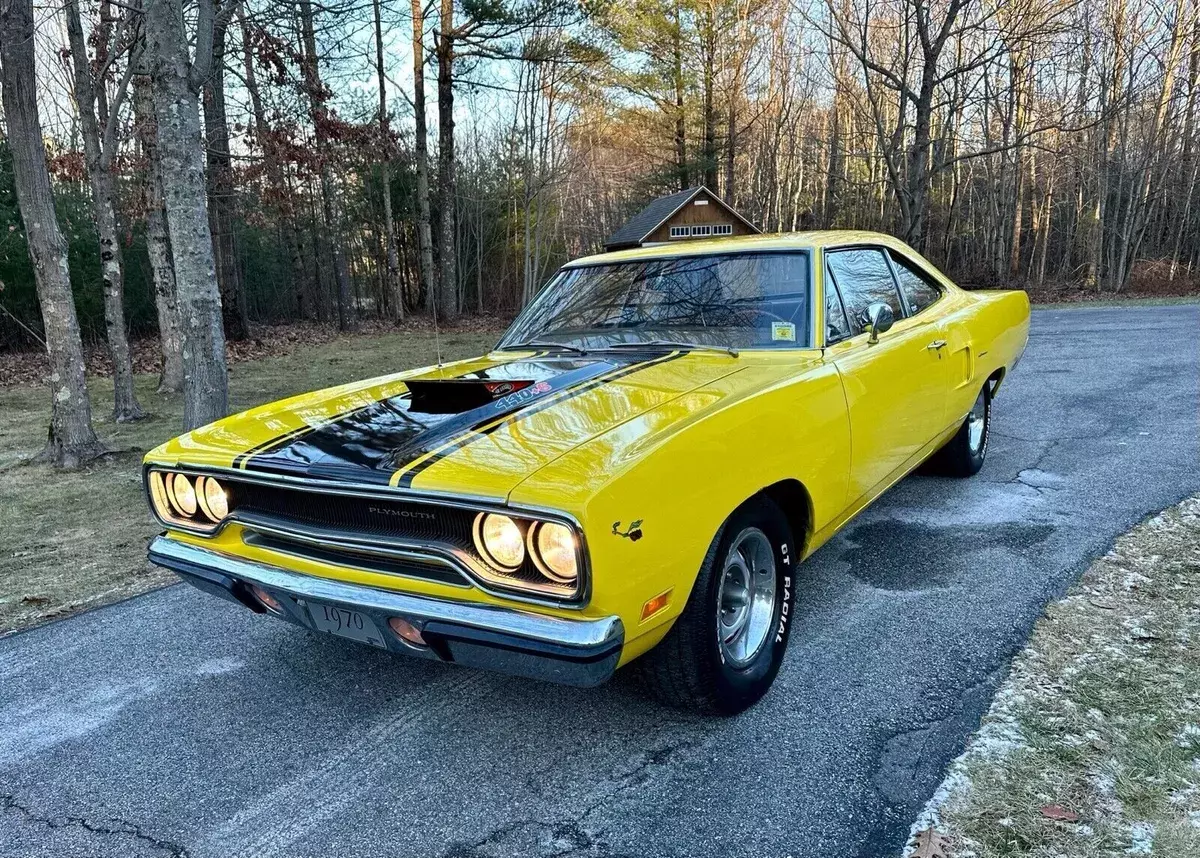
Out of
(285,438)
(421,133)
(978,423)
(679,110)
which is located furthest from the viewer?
(679,110)

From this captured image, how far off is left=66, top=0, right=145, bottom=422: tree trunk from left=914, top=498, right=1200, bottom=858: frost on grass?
8.90m

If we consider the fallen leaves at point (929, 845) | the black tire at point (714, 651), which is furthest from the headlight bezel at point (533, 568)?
the fallen leaves at point (929, 845)

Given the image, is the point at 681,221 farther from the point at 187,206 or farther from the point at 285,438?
the point at 285,438

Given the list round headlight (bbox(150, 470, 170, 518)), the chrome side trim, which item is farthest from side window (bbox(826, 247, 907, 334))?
round headlight (bbox(150, 470, 170, 518))

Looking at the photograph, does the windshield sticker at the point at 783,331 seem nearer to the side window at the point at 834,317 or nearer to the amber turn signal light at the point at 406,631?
the side window at the point at 834,317

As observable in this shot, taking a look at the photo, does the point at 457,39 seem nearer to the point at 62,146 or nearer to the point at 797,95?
the point at 62,146

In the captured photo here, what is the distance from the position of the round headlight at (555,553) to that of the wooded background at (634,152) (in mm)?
9746

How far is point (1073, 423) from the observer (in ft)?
19.5

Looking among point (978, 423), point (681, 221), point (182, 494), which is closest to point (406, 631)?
point (182, 494)

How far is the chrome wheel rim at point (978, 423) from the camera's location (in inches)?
183

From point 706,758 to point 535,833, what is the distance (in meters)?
0.56

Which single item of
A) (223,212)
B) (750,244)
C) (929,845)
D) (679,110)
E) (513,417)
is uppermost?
(679,110)

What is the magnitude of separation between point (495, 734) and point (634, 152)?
26500mm

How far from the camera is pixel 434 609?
6.52 feet
